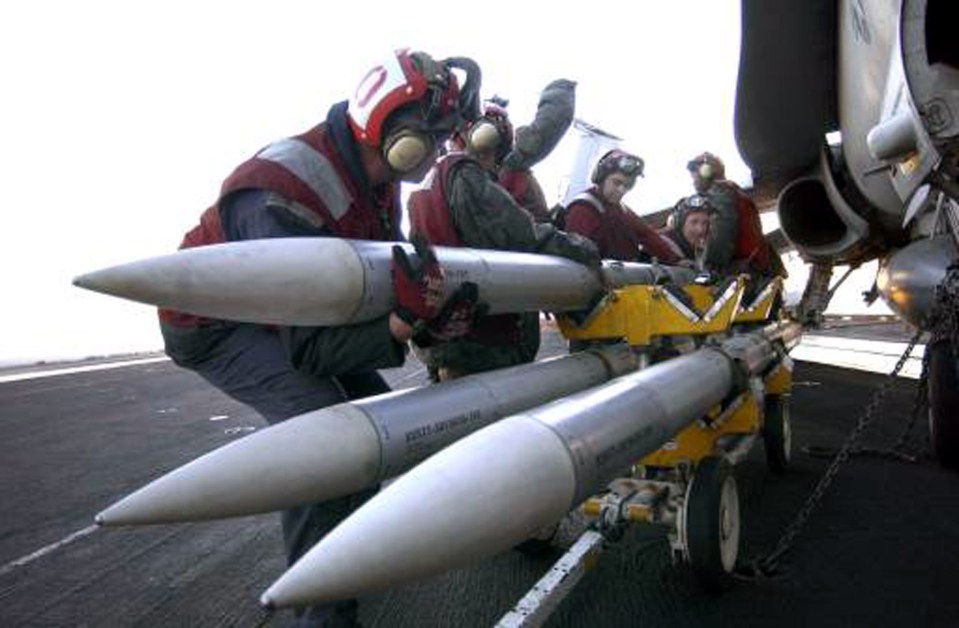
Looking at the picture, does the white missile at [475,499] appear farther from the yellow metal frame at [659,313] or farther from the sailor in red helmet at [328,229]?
the yellow metal frame at [659,313]

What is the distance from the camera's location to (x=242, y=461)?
229 centimetres

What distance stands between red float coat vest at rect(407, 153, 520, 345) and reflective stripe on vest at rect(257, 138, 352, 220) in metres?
0.87

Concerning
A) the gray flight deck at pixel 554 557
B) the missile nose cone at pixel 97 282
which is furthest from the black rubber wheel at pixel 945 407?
the missile nose cone at pixel 97 282

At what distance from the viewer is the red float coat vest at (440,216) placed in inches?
150

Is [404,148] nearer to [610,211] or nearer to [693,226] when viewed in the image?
[610,211]

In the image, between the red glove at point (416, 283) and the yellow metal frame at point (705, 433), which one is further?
the yellow metal frame at point (705, 433)

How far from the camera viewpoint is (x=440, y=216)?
388 centimetres

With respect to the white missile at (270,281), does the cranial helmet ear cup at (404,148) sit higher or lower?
higher

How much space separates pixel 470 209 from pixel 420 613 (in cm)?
197

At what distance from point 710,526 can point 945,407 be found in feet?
10.1

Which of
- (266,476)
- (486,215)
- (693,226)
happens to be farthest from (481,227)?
(693,226)

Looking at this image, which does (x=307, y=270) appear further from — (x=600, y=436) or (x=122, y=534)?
(x=122, y=534)

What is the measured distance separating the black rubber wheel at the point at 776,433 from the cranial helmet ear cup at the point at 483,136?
2.74 m

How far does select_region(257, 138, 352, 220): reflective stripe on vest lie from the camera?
2770 mm
